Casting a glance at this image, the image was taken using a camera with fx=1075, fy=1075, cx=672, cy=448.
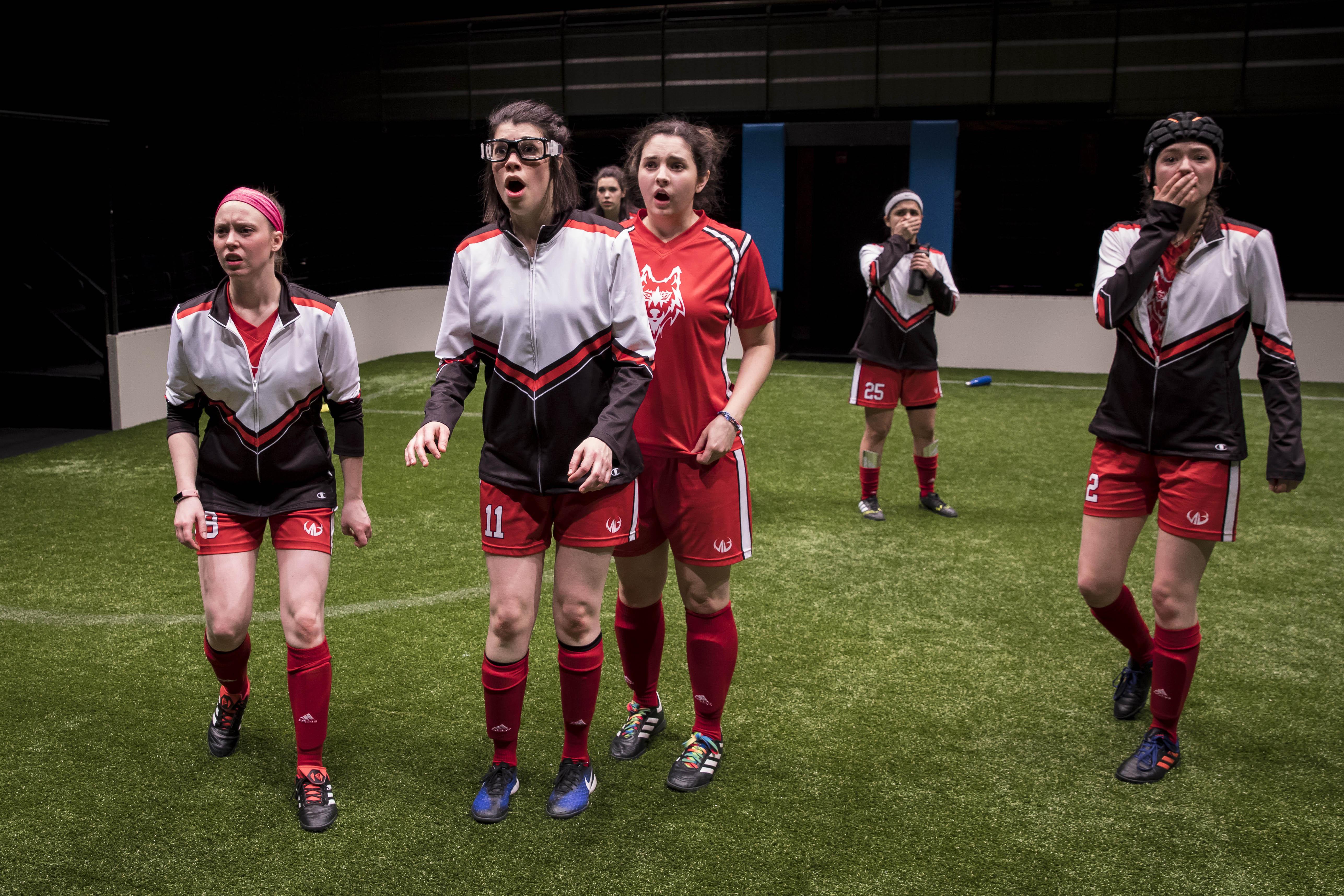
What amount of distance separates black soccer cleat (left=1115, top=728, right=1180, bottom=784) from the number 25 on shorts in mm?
1821

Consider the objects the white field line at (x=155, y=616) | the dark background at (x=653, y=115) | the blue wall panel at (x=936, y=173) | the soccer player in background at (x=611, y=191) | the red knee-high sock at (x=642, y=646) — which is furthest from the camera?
the blue wall panel at (x=936, y=173)

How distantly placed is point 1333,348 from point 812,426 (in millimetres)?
6258

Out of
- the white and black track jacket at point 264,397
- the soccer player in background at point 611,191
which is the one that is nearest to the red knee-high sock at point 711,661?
the white and black track jacket at point 264,397

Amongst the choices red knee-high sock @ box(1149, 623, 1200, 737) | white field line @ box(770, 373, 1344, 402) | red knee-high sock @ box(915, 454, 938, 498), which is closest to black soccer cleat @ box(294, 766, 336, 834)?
red knee-high sock @ box(1149, 623, 1200, 737)

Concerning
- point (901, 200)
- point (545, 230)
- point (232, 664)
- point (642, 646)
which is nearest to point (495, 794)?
point (642, 646)

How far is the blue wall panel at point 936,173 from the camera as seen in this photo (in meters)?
11.5

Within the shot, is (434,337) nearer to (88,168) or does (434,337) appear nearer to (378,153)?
(378,153)

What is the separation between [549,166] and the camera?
249 cm

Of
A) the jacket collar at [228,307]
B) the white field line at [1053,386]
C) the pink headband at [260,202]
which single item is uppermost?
the pink headband at [260,202]

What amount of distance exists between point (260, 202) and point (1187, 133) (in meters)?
2.34

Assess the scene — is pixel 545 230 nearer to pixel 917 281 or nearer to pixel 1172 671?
pixel 1172 671

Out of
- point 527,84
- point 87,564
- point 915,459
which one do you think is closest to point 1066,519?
point 915,459

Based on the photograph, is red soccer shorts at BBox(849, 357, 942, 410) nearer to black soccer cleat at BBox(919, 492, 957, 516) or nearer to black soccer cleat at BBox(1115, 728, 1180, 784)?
black soccer cleat at BBox(919, 492, 957, 516)

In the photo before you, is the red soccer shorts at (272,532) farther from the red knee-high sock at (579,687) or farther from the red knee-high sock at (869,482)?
the red knee-high sock at (869,482)
